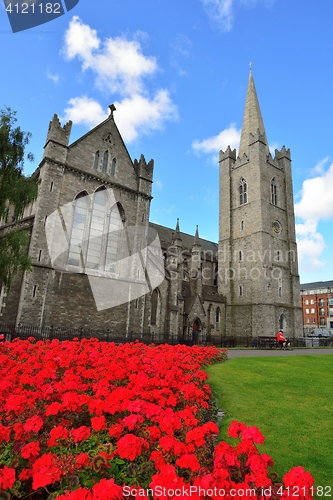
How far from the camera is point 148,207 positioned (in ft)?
83.8

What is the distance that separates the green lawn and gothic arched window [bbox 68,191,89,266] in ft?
43.8

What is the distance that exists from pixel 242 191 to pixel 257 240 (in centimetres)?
854

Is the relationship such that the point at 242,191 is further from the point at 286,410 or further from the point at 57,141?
the point at 286,410

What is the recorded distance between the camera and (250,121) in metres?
46.9

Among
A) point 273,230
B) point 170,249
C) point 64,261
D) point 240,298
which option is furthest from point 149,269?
point 273,230

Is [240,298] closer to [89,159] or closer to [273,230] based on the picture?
[273,230]

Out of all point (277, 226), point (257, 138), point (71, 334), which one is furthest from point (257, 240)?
point (71, 334)

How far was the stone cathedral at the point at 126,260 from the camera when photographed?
19750 millimetres

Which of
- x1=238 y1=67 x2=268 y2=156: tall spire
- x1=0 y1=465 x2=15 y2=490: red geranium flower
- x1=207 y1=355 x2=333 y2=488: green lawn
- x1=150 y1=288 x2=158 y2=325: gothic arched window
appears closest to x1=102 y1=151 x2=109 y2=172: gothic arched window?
x1=150 y1=288 x2=158 y2=325: gothic arched window

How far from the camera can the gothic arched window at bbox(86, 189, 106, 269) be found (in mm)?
22203

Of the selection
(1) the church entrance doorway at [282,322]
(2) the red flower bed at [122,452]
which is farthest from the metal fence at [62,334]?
(1) the church entrance doorway at [282,322]

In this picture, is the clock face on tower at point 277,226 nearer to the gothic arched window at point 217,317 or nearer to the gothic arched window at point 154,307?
the gothic arched window at point 217,317

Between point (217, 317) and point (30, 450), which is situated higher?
point (217, 317)

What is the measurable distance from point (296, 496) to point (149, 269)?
23.4 metres
